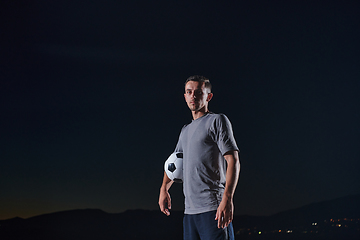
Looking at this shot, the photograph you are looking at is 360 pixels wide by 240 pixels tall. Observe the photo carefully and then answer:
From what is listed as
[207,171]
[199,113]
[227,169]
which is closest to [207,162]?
[207,171]

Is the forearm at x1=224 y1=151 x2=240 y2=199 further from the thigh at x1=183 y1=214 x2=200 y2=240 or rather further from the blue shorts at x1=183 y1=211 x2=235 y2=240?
the thigh at x1=183 y1=214 x2=200 y2=240

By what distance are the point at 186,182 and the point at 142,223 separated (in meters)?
13.3

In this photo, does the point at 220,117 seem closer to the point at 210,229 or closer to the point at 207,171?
the point at 207,171

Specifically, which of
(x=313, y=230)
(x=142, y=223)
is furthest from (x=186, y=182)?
(x=313, y=230)

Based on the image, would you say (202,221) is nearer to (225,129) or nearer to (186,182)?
(186,182)

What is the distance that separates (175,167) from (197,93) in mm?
632

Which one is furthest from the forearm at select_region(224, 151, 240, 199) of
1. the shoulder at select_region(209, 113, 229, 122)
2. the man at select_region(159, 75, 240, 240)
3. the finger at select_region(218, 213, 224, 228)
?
the shoulder at select_region(209, 113, 229, 122)

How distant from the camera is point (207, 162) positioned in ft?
6.49

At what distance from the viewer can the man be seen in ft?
5.90

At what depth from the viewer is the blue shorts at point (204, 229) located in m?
1.78

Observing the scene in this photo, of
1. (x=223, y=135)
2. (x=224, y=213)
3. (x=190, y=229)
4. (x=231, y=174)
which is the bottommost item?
(x=190, y=229)

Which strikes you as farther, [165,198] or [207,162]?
[165,198]

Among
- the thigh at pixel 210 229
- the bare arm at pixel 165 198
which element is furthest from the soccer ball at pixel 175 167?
the thigh at pixel 210 229

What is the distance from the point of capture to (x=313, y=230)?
27.7 metres
